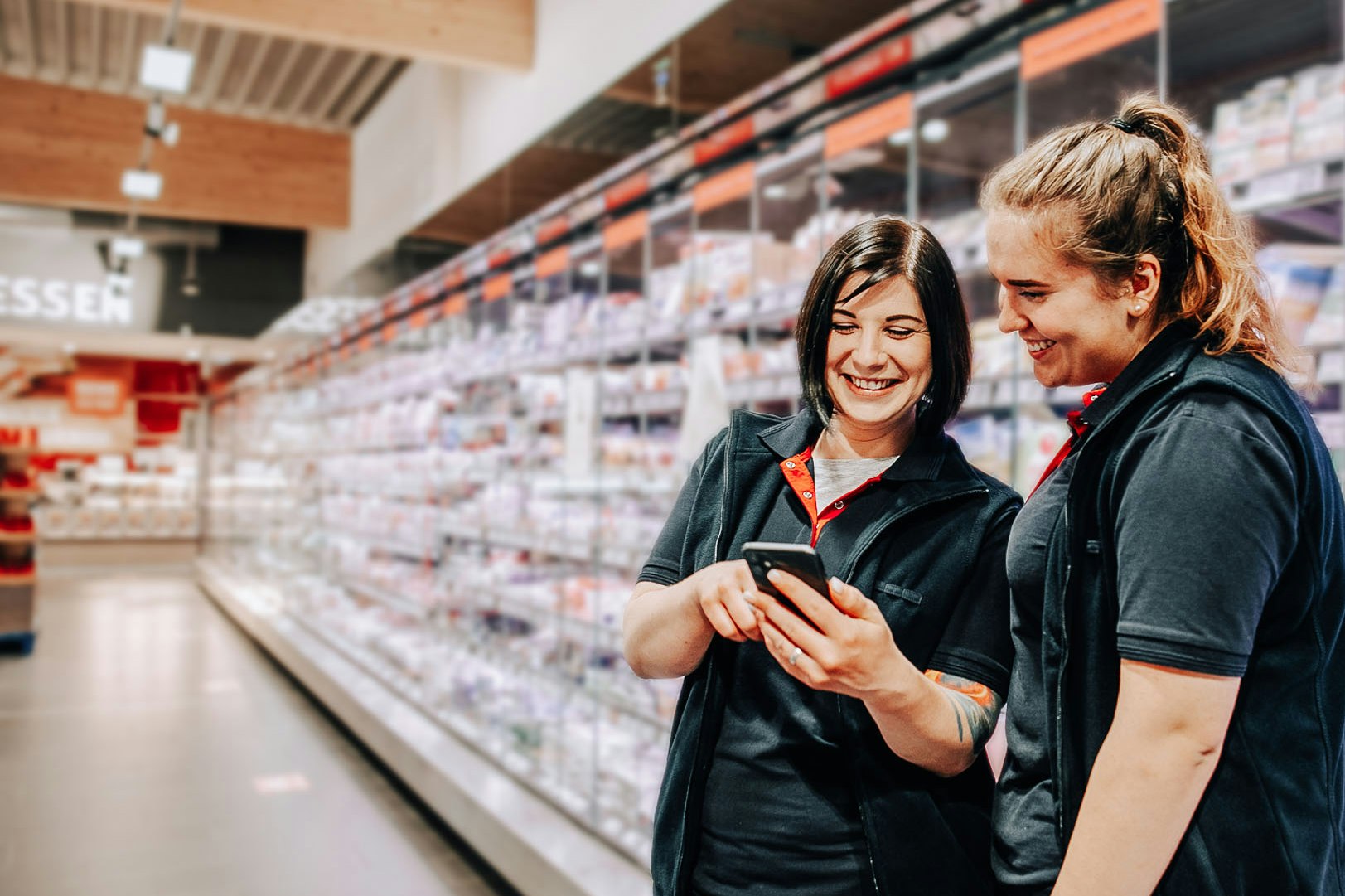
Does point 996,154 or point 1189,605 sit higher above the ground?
point 996,154

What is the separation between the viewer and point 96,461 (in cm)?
1573

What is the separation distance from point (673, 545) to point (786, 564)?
350mm

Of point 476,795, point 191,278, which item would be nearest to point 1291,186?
point 476,795

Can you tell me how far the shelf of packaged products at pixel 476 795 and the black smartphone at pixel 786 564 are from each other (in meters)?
2.08

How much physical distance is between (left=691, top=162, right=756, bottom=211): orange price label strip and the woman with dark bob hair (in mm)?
1727

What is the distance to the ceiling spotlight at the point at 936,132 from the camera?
3.32 m

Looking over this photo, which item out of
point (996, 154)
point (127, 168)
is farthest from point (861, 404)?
point (127, 168)

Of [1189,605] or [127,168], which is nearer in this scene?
[1189,605]

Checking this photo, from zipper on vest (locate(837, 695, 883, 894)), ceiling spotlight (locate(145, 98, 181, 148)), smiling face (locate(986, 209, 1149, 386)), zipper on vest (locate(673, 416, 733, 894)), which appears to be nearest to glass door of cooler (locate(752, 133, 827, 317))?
zipper on vest (locate(673, 416, 733, 894))

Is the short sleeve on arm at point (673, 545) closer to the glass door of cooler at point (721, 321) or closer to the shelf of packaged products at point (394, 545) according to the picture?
the glass door of cooler at point (721, 321)

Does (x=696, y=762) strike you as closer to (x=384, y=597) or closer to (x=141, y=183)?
(x=384, y=597)

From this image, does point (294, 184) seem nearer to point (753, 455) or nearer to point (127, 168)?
point (127, 168)

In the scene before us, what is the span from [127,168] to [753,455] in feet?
28.4

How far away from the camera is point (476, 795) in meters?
3.65
